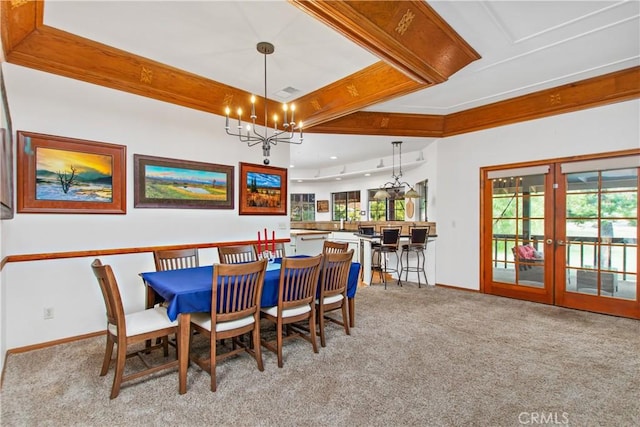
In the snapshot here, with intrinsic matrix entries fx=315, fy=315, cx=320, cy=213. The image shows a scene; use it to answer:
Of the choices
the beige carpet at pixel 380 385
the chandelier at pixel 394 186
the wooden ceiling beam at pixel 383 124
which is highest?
the wooden ceiling beam at pixel 383 124

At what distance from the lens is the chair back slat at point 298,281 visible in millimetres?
2604

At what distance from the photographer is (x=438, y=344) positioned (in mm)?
3094

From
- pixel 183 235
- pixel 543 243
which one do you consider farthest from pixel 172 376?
pixel 543 243

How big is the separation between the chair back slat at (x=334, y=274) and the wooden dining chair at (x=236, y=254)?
86 cm

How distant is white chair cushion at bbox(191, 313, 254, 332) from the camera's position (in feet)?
7.78

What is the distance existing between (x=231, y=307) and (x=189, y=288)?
0.34m

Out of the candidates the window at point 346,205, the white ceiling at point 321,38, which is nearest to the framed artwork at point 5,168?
the white ceiling at point 321,38

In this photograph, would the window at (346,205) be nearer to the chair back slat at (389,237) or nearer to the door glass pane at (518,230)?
the chair back slat at (389,237)

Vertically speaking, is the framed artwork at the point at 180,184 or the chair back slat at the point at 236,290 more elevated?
the framed artwork at the point at 180,184

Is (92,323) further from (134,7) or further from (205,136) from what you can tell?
(134,7)

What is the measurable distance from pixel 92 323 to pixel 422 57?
4249 mm

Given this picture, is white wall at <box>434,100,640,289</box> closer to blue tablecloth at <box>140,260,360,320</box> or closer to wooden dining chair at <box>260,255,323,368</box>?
wooden dining chair at <box>260,255,323,368</box>

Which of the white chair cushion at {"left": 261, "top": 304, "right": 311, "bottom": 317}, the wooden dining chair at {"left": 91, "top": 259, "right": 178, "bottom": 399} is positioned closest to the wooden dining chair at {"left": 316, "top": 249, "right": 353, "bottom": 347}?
the white chair cushion at {"left": 261, "top": 304, "right": 311, "bottom": 317}

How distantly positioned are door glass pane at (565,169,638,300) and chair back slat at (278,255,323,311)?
149 inches
